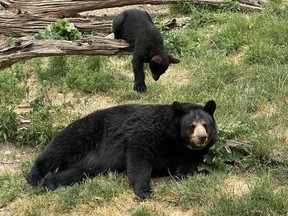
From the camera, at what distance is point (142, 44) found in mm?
9336

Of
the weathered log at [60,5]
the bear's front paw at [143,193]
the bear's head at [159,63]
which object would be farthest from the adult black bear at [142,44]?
the bear's front paw at [143,193]

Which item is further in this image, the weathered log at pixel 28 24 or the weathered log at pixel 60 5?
the weathered log at pixel 60 5

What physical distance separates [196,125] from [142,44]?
3100 millimetres

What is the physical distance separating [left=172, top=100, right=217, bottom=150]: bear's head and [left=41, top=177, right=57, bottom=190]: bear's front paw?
1.48 m

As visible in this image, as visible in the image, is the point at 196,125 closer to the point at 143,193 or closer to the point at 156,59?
the point at 143,193

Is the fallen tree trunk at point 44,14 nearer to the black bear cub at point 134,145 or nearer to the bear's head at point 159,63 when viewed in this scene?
the bear's head at point 159,63

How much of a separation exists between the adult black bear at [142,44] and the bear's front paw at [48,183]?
2860 mm

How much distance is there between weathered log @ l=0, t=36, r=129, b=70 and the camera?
7781 mm

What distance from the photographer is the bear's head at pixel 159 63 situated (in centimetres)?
947

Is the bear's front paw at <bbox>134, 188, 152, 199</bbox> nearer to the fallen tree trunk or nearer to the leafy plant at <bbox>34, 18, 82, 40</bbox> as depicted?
the leafy plant at <bbox>34, 18, 82, 40</bbox>

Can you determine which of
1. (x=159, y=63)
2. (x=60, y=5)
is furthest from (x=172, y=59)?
(x=60, y=5)

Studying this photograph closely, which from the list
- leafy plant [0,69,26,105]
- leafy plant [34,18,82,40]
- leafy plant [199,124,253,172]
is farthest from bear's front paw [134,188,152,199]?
leafy plant [34,18,82,40]

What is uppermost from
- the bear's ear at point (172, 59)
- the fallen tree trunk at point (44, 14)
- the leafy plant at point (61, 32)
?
A: the leafy plant at point (61, 32)

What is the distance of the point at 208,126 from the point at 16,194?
7.10 ft
